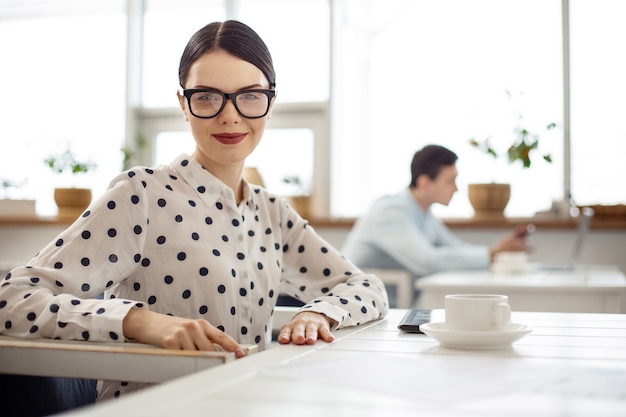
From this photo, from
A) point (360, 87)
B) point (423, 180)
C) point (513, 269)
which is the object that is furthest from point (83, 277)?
point (360, 87)

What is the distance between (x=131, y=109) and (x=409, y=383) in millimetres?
4620

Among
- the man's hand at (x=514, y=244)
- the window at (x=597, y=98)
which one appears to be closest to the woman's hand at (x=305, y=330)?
the man's hand at (x=514, y=244)

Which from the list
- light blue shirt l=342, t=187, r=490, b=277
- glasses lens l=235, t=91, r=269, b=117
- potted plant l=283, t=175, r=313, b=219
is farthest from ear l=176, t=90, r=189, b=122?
potted plant l=283, t=175, r=313, b=219

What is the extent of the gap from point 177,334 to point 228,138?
51cm

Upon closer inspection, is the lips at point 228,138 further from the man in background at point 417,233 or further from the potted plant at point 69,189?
the potted plant at point 69,189

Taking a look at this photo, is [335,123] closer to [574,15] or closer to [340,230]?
[340,230]

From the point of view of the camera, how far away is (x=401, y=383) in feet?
2.66

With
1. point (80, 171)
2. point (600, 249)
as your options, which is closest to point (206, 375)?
point (600, 249)

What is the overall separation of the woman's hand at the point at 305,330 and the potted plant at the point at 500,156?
3280 mm

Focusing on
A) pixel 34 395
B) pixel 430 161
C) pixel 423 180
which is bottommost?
pixel 34 395

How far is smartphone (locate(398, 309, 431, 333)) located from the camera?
1296mm

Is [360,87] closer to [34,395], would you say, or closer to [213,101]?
[213,101]

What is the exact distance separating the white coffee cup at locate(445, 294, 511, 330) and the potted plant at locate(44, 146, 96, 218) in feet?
13.3

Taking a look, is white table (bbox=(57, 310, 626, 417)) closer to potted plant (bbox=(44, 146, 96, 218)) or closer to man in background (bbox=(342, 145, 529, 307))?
man in background (bbox=(342, 145, 529, 307))
